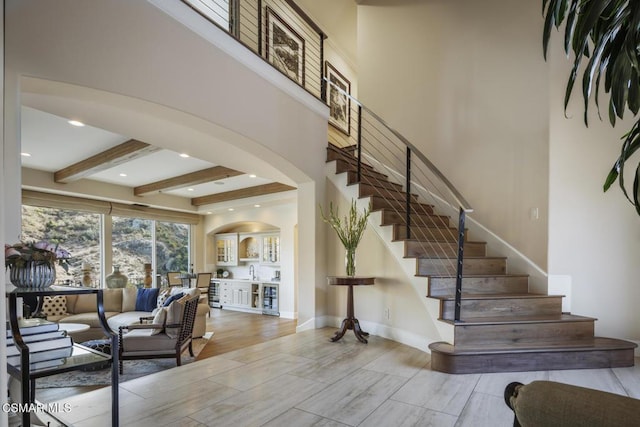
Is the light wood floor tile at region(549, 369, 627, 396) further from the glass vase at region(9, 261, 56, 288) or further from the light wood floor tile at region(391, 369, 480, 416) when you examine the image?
the glass vase at region(9, 261, 56, 288)

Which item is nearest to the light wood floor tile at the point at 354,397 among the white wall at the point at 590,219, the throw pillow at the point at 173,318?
the white wall at the point at 590,219

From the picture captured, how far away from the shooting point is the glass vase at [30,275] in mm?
1604

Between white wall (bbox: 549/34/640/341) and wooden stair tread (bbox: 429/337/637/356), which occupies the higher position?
white wall (bbox: 549/34/640/341)

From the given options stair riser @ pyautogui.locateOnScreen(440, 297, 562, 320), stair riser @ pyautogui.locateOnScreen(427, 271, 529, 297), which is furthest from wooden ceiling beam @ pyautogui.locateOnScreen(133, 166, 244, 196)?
stair riser @ pyautogui.locateOnScreen(440, 297, 562, 320)

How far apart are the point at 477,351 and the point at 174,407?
2317 millimetres

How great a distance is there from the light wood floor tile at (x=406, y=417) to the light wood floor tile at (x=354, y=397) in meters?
0.06

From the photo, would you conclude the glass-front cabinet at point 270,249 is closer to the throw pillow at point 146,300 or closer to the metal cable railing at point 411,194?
the throw pillow at point 146,300

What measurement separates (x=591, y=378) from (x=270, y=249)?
725 cm

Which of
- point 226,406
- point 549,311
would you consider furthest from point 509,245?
point 226,406

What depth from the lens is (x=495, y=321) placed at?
3.08 metres

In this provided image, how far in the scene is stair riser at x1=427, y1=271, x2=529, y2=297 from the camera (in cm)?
354

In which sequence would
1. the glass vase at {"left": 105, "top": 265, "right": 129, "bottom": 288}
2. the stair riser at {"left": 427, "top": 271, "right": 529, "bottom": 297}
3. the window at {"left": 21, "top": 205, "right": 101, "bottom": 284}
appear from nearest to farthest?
the stair riser at {"left": 427, "top": 271, "right": 529, "bottom": 297}, the window at {"left": 21, "top": 205, "right": 101, "bottom": 284}, the glass vase at {"left": 105, "top": 265, "right": 129, "bottom": 288}

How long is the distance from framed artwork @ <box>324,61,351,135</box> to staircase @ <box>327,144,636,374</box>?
3589 mm

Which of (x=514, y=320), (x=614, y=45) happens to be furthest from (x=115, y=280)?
(x=614, y=45)
